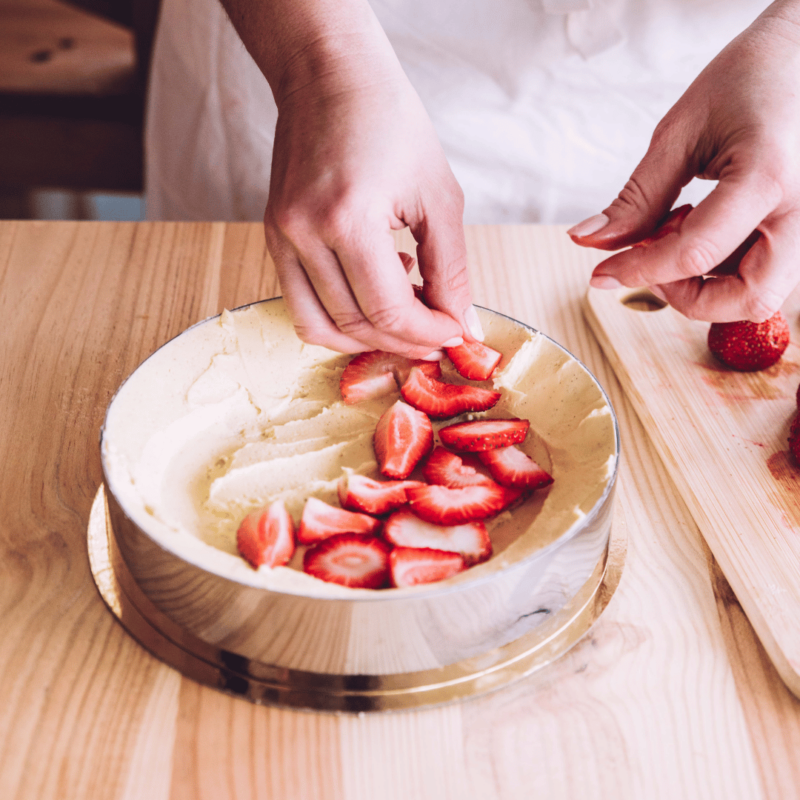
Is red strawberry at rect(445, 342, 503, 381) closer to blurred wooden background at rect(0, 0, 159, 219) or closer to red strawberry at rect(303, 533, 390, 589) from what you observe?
red strawberry at rect(303, 533, 390, 589)

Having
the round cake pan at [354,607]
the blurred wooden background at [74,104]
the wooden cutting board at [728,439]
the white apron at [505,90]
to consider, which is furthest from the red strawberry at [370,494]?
the blurred wooden background at [74,104]

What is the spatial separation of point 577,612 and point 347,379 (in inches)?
16.4

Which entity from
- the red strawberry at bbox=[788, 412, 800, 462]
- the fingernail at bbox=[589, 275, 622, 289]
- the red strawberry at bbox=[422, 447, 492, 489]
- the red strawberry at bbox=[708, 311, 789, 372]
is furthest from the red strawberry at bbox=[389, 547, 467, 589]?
the red strawberry at bbox=[708, 311, 789, 372]

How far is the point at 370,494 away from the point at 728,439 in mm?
568

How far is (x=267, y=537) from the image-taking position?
0.80m

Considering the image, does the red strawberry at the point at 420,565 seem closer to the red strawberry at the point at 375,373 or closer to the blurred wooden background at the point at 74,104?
the red strawberry at the point at 375,373

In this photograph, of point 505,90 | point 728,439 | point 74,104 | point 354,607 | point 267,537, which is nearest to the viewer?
point 354,607

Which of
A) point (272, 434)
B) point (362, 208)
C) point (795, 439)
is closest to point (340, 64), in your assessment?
point (362, 208)

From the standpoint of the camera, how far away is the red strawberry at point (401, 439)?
3.01 feet

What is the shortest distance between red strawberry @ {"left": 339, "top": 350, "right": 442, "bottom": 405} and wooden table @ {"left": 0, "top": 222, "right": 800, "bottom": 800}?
333 mm

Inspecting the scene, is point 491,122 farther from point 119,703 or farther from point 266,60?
point 119,703

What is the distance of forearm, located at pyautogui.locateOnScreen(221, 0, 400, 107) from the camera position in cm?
88

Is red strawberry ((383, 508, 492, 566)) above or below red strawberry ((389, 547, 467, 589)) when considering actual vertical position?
below

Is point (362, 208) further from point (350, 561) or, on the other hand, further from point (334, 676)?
point (334, 676)
